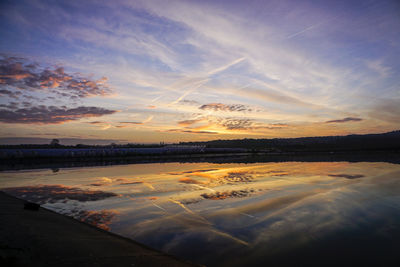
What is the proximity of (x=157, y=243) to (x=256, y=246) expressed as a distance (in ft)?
7.55

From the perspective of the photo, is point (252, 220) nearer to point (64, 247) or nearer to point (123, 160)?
point (64, 247)

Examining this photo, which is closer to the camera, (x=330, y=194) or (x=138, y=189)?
(x=330, y=194)

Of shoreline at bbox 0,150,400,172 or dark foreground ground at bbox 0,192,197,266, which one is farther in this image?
shoreline at bbox 0,150,400,172

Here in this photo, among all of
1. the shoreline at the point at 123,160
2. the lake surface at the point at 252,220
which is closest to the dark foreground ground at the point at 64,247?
the lake surface at the point at 252,220

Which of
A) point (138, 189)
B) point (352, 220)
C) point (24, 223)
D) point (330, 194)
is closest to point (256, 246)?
point (352, 220)

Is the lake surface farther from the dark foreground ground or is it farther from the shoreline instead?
the shoreline

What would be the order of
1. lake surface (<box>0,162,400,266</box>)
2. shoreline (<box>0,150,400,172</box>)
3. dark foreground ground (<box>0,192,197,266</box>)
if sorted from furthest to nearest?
shoreline (<box>0,150,400,172</box>) → lake surface (<box>0,162,400,266</box>) → dark foreground ground (<box>0,192,197,266</box>)

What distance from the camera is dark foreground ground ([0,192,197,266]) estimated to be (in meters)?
3.65

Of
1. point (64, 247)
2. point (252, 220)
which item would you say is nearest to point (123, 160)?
point (252, 220)

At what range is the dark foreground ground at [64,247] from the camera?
3.65m

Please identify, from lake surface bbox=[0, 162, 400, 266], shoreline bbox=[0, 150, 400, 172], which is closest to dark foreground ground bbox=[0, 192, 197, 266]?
lake surface bbox=[0, 162, 400, 266]

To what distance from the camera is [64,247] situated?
14.2 ft

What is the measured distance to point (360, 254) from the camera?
4703mm

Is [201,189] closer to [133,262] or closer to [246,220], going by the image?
[246,220]
